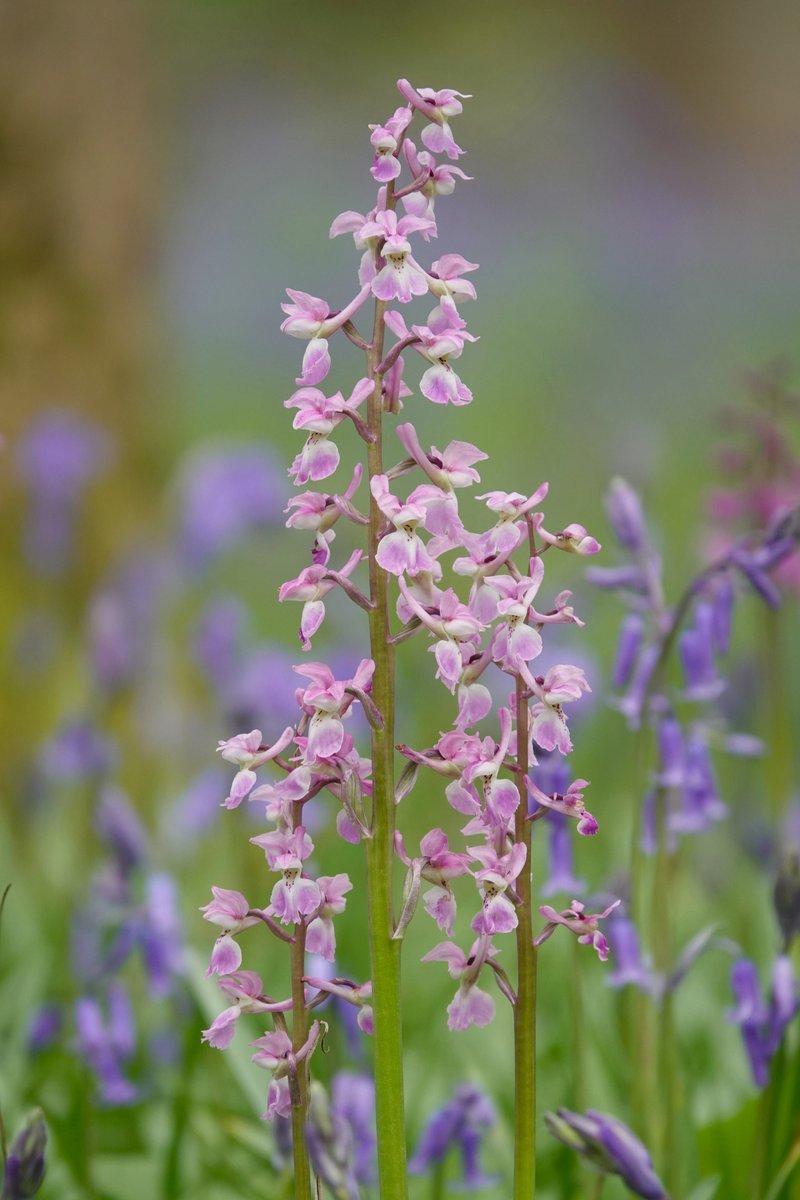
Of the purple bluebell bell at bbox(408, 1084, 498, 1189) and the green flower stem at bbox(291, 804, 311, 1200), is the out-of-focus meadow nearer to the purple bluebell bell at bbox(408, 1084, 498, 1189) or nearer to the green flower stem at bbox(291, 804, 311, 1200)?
the purple bluebell bell at bbox(408, 1084, 498, 1189)

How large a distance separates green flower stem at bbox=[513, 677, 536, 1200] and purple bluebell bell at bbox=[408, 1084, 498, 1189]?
0.39 metres

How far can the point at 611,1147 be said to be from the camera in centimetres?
130

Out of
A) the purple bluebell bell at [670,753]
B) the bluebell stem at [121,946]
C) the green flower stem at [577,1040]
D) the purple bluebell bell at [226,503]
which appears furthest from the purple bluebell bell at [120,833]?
the purple bluebell bell at [226,503]

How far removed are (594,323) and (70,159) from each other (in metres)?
9.33

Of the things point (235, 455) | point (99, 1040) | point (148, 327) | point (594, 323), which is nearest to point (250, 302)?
point (594, 323)

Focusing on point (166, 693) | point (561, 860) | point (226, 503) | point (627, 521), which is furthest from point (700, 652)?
point (166, 693)

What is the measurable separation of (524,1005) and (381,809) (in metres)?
0.23

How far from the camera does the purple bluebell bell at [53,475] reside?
13.4 feet

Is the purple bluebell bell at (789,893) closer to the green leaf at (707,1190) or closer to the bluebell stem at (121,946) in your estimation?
the green leaf at (707,1190)

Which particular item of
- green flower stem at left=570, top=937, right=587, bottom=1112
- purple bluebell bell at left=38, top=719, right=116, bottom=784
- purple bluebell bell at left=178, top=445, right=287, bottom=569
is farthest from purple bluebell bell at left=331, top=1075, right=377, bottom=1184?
purple bluebell bell at left=178, top=445, right=287, bottom=569

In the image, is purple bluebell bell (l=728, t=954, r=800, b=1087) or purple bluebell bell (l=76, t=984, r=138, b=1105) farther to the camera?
purple bluebell bell (l=76, t=984, r=138, b=1105)

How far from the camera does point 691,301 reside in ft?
48.1

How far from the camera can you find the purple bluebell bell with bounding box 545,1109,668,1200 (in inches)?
51.0

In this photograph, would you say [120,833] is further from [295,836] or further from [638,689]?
[295,836]
